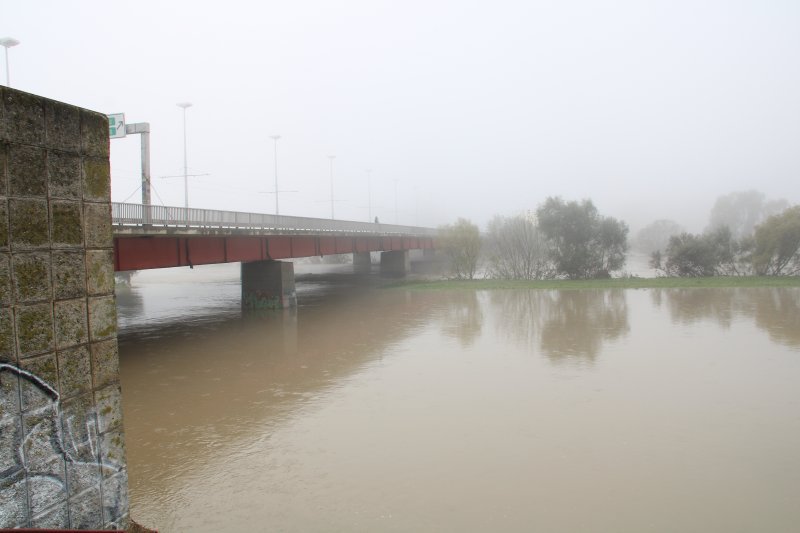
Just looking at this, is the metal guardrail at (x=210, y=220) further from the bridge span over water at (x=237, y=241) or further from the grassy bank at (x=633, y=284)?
the grassy bank at (x=633, y=284)

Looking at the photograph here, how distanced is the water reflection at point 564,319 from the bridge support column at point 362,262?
4316 cm

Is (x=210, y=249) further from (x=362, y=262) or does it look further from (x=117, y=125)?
(x=362, y=262)

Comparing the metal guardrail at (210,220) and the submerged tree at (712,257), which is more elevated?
the metal guardrail at (210,220)

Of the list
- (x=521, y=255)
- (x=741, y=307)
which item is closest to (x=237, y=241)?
(x=741, y=307)

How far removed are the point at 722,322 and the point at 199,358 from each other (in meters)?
24.6

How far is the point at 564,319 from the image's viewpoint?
97.5 ft

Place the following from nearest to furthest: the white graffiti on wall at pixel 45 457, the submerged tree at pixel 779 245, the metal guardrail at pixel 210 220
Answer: the white graffiti on wall at pixel 45 457, the metal guardrail at pixel 210 220, the submerged tree at pixel 779 245

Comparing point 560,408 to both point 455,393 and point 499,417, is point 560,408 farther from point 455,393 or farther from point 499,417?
point 455,393

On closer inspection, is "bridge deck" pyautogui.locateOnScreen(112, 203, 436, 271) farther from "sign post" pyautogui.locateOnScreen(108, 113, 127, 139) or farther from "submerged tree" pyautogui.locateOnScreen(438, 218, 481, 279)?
"submerged tree" pyautogui.locateOnScreen(438, 218, 481, 279)

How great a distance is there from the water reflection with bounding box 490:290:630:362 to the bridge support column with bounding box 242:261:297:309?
14.3 meters

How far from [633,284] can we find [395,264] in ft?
99.5

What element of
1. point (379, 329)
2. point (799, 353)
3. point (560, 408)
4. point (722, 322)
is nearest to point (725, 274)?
point (722, 322)

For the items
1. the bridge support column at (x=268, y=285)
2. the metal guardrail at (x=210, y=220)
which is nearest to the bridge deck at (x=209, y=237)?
the metal guardrail at (x=210, y=220)

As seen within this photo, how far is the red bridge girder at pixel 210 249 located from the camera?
24.7 m
